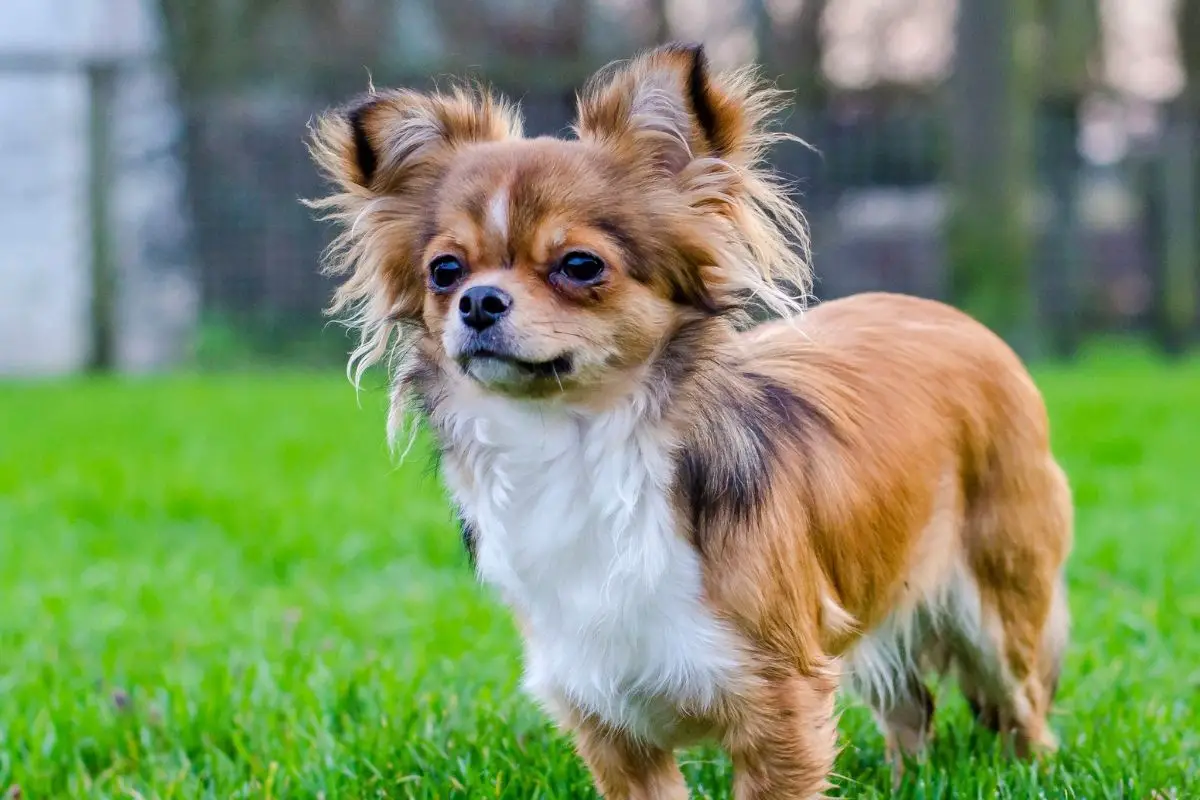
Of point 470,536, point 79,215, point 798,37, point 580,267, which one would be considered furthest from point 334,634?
point 798,37

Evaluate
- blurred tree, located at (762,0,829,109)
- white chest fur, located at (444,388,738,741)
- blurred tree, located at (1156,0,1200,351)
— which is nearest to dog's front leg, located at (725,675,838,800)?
white chest fur, located at (444,388,738,741)

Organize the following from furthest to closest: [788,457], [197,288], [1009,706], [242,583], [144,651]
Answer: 1. [197,288]
2. [242,583]
3. [144,651]
4. [1009,706]
5. [788,457]

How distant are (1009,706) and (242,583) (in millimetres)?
3415

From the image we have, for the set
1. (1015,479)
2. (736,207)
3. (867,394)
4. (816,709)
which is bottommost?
(816,709)

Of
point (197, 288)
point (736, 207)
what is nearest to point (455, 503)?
point (736, 207)

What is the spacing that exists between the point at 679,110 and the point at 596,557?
3.18 feet

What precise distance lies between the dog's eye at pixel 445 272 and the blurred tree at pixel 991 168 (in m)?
9.20

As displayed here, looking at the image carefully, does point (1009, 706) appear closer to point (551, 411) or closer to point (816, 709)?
point (816, 709)

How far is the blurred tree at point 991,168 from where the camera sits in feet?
37.3

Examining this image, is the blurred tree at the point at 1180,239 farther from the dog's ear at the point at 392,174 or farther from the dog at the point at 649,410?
the dog's ear at the point at 392,174

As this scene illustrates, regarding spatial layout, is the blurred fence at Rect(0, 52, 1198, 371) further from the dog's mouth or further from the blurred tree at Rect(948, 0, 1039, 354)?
the dog's mouth

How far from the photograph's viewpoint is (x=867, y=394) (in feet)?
10.6

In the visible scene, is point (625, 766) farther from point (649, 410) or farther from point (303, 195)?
point (303, 195)

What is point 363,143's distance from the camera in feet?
10.3
